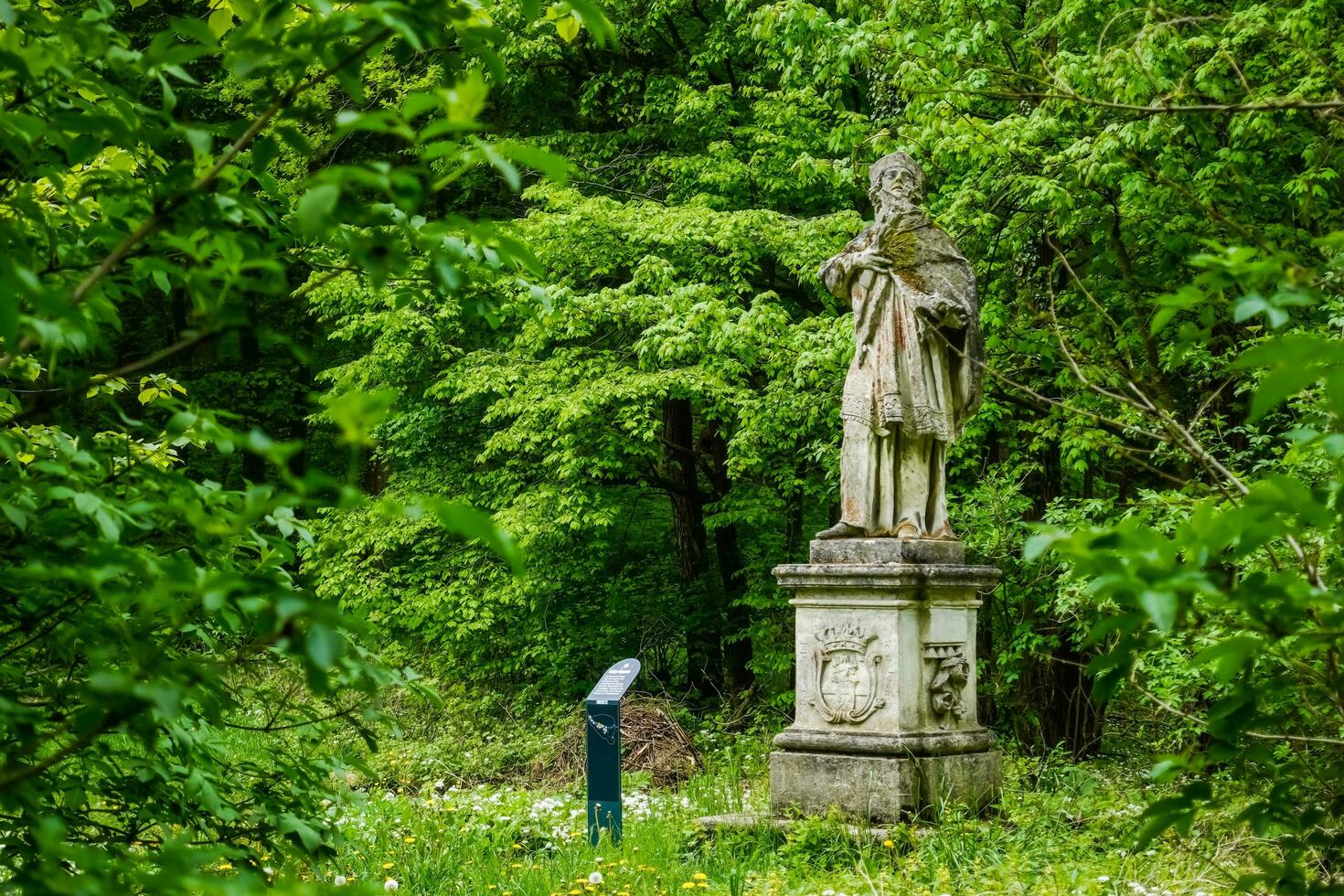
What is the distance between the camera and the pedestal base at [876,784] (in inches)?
294

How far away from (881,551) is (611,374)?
5784mm

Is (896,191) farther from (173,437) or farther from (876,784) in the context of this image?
(173,437)

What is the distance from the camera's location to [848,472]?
823cm

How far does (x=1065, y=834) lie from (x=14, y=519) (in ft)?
19.6

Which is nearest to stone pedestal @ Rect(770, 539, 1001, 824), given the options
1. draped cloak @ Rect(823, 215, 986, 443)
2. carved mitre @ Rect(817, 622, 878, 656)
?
carved mitre @ Rect(817, 622, 878, 656)

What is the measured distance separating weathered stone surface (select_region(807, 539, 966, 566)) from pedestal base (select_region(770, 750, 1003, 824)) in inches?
41.7

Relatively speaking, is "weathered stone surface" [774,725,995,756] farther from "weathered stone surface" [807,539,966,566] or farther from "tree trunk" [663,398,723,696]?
"tree trunk" [663,398,723,696]

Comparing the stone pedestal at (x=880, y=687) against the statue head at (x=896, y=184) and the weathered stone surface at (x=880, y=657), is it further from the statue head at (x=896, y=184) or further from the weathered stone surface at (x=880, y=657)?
the statue head at (x=896, y=184)

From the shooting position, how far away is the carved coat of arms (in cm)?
778

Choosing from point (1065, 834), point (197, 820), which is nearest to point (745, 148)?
point (1065, 834)

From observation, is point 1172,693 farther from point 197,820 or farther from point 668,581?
point 668,581

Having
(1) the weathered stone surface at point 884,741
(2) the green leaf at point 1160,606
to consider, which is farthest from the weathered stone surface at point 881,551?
(2) the green leaf at point 1160,606

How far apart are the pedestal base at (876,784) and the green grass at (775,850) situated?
0.15m

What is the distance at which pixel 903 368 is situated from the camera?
26.9ft
